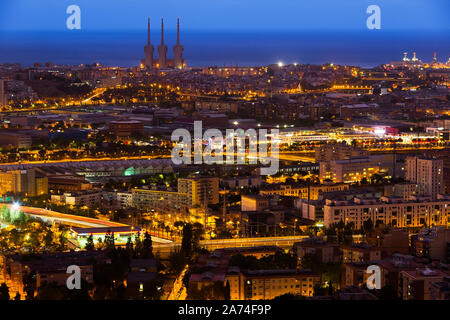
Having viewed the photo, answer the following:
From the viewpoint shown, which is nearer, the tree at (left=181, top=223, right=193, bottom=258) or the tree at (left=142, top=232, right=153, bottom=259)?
the tree at (left=142, top=232, right=153, bottom=259)

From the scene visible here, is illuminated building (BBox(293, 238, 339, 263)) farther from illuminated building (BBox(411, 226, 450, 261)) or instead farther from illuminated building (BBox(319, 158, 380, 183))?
illuminated building (BBox(319, 158, 380, 183))

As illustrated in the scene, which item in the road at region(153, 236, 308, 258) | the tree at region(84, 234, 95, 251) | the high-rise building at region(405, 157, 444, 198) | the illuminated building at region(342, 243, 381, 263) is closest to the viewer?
the illuminated building at region(342, 243, 381, 263)

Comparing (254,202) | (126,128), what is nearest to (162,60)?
(126,128)

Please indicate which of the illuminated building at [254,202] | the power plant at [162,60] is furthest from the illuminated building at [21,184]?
the power plant at [162,60]

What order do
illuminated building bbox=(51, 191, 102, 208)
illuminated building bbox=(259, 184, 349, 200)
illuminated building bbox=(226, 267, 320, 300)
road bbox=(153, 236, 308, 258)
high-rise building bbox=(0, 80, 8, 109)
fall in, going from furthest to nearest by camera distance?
high-rise building bbox=(0, 80, 8, 109)
illuminated building bbox=(259, 184, 349, 200)
illuminated building bbox=(51, 191, 102, 208)
road bbox=(153, 236, 308, 258)
illuminated building bbox=(226, 267, 320, 300)

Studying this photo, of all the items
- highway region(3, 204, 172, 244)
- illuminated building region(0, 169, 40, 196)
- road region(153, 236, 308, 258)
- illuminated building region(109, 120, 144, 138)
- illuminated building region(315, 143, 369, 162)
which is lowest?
road region(153, 236, 308, 258)

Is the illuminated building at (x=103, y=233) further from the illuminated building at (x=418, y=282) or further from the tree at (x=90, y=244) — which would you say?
the illuminated building at (x=418, y=282)

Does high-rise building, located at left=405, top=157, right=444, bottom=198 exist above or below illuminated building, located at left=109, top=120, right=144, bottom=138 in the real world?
below

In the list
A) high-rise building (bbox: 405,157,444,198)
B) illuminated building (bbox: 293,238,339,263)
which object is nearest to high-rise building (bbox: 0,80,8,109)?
high-rise building (bbox: 405,157,444,198)

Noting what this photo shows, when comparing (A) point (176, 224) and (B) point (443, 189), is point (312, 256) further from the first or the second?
(B) point (443, 189)
